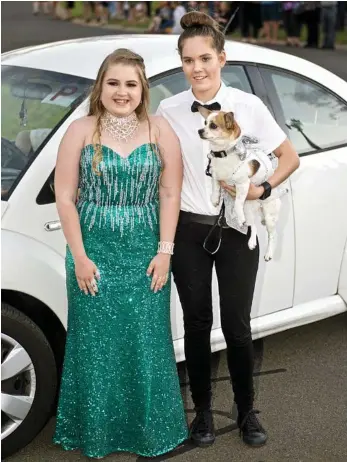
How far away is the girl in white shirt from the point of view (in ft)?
10.7

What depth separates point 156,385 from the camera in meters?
3.52

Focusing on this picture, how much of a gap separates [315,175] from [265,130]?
37.4 inches

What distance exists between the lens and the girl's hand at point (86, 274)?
3271mm

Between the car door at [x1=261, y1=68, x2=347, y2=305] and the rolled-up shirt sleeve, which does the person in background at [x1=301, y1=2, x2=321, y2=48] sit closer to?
the car door at [x1=261, y1=68, x2=347, y2=305]

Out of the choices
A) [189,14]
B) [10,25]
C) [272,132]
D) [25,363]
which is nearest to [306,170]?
[272,132]

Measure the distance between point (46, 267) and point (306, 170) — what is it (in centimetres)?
143

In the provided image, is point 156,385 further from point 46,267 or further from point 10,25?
point 10,25

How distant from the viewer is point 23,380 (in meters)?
3.57

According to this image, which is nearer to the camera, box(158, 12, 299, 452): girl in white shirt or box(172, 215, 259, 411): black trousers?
box(158, 12, 299, 452): girl in white shirt

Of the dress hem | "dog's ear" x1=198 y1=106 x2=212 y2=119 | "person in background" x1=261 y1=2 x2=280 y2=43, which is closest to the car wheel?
the dress hem

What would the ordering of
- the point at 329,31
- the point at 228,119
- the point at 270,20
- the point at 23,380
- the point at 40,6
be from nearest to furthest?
1. the point at 228,119
2. the point at 23,380
3. the point at 329,31
4. the point at 270,20
5. the point at 40,6

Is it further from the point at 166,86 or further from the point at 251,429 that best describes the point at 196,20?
the point at 251,429

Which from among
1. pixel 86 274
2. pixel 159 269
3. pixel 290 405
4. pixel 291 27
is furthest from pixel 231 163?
pixel 291 27

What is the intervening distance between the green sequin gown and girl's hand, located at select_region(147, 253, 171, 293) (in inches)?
1.0
